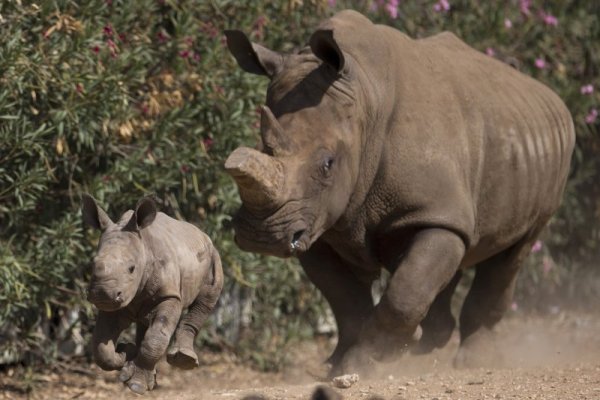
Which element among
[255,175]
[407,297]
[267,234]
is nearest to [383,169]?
[407,297]

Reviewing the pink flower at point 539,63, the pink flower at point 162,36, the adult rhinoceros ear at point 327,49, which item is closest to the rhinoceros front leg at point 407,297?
the adult rhinoceros ear at point 327,49

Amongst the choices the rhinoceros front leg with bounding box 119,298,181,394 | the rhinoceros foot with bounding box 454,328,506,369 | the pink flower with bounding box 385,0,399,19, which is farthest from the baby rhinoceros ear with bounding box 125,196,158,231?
the pink flower with bounding box 385,0,399,19

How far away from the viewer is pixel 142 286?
4.87 metres

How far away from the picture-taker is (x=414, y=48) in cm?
738

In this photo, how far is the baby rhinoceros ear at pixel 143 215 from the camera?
486 centimetres

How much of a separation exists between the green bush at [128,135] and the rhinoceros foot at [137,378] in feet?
9.14

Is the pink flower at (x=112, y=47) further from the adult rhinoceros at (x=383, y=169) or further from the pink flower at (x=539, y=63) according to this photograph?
the pink flower at (x=539, y=63)

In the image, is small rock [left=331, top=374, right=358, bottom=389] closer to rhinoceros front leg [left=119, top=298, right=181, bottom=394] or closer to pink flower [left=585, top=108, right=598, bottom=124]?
rhinoceros front leg [left=119, top=298, right=181, bottom=394]

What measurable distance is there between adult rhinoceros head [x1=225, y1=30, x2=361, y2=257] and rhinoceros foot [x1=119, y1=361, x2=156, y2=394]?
1072 millimetres

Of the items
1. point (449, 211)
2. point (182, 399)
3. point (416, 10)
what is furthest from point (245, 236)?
point (416, 10)

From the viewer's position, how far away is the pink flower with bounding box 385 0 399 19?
32.8ft

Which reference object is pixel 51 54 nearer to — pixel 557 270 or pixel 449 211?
pixel 449 211

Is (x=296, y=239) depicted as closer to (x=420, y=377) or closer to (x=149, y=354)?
(x=420, y=377)

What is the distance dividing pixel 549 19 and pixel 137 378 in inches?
278
